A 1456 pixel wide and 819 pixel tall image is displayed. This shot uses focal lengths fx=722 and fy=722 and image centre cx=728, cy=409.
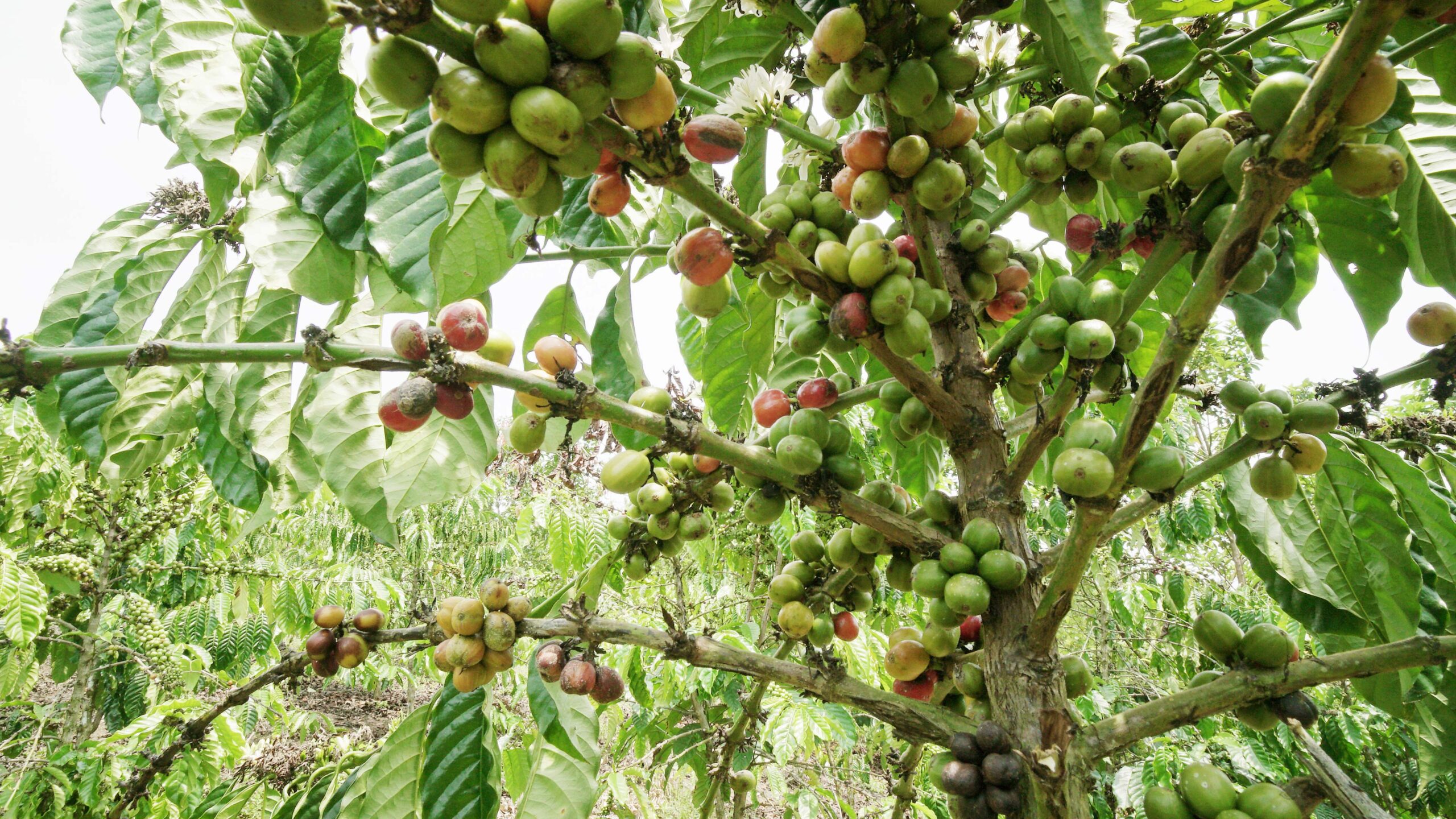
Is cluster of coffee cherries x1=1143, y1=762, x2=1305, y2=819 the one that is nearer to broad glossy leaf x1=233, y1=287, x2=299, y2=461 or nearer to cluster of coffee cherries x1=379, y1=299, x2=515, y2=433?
cluster of coffee cherries x1=379, y1=299, x2=515, y2=433

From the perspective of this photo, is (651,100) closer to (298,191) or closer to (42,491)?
(298,191)

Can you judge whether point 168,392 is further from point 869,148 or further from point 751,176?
point 869,148

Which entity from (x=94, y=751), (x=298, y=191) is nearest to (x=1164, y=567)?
(x=298, y=191)

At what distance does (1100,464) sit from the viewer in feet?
3.13

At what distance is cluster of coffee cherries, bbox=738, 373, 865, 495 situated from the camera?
1118 millimetres

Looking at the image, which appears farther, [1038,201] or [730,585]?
[730,585]

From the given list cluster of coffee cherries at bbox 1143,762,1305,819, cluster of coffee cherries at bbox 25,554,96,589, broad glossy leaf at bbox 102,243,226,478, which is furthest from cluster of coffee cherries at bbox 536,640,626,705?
cluster of coffee cherries at bbox 25,554,96,589

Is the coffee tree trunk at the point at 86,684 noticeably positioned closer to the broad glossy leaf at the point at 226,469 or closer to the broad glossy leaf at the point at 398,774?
the broad glossy leaf at the point at 226,469

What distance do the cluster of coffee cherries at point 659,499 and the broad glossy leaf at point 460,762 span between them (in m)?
0.44

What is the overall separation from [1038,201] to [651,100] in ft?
2.72

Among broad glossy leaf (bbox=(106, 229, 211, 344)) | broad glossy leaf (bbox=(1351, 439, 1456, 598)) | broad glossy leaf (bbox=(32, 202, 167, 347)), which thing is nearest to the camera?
broad glossy leaf (bbox=(1351, 439, 1456, 598))

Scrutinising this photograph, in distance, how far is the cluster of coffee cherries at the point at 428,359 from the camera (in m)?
0.87

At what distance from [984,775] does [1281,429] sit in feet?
2.08

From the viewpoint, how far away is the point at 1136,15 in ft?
4.64
